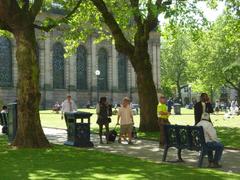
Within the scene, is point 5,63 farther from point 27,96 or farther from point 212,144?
point 212,144

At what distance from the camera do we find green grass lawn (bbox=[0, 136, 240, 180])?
10250 millimetres

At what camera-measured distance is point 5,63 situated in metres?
60.8

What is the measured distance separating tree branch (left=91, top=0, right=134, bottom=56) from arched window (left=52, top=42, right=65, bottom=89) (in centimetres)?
4410

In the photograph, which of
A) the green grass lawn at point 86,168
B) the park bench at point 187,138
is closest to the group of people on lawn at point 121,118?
the green grass lawn at point 86,168

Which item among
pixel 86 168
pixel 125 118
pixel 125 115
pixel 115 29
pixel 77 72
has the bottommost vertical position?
pixel 86 168

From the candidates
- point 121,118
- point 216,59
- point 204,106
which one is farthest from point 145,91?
point 216,59

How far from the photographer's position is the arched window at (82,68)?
7044 cm

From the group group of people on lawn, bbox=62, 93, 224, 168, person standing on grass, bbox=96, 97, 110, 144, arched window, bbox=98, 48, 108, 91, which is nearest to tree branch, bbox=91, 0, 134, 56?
group of people on lawn, bbox=62, 93, 224, 168

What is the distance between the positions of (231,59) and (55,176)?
56422mm

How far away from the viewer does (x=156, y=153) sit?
14773mm

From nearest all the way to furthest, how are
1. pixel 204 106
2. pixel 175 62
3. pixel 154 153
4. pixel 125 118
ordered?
pixel 204 106, pixel 154 153, pixel 125 118, pixel 175 62

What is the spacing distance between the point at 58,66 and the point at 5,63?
8.92 meters

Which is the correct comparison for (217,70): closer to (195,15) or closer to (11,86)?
(11,86)

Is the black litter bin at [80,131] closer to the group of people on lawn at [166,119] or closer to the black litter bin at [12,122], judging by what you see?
the group of people on lawn at [166,119]
